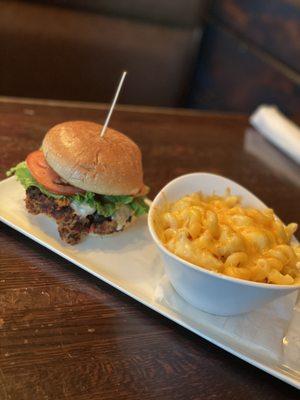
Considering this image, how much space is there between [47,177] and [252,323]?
0.51 metres

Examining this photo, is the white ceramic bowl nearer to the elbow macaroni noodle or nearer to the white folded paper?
the elbow macaroni noodle

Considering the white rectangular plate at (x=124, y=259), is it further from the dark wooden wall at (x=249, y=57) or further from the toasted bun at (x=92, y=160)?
the dark wooden wall at (x=249, y=57)

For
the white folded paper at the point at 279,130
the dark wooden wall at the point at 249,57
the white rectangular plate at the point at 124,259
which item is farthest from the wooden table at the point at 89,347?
the dark wooden wall at the point at 249,57

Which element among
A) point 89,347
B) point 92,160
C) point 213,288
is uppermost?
point 92,160

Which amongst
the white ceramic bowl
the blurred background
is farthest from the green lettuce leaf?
the blurred background

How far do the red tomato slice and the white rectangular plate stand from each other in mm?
87

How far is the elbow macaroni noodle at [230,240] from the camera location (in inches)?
34.5

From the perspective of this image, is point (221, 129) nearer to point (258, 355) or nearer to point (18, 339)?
point (258, 355)

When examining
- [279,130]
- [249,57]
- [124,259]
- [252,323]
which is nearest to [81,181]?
[124,259]

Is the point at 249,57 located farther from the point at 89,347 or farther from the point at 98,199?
the point at 89,347

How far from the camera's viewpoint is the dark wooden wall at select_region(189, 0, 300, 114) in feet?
7.79

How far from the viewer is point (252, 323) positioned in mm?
929

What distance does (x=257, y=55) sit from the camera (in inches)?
98.7

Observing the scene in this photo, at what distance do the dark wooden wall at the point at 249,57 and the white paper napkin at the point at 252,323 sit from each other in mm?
1681
